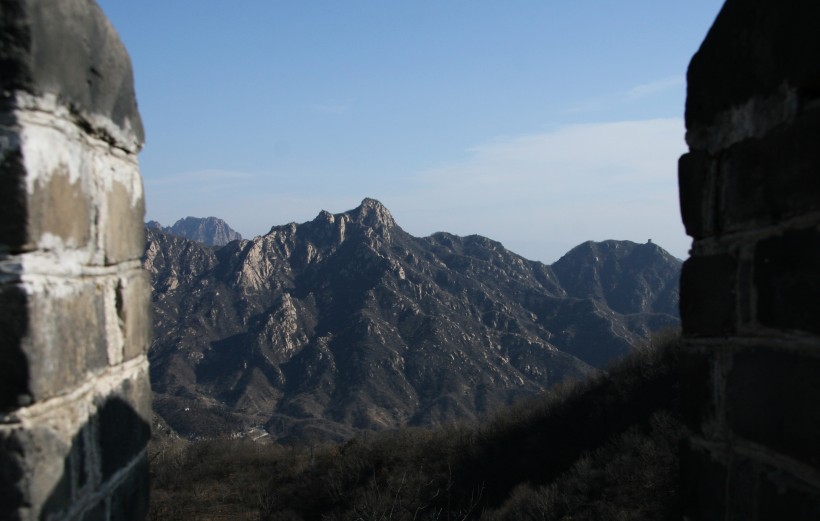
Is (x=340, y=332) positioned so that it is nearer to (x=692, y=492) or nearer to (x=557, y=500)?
(x=557, y=500)

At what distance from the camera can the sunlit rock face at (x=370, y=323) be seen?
54719 millimetres

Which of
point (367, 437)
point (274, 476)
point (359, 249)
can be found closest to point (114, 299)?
point (274, 476)

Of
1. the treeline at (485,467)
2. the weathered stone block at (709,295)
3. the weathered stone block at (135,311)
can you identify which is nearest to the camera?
the weathered stone block at (709,295)

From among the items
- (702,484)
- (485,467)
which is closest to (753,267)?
(702,484)

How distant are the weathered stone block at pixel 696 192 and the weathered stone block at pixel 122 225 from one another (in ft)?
5.62

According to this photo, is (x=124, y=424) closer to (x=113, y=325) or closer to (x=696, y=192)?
(x=113, y=325)

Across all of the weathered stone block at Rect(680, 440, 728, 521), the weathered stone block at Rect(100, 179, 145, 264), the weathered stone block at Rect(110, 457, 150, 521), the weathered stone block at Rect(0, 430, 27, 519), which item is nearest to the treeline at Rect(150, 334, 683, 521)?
the weathered stone block at Rect(680, 440, 728, 521)

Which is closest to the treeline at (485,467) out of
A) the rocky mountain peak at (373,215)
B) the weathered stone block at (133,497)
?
the weathered stone block at (133,497)

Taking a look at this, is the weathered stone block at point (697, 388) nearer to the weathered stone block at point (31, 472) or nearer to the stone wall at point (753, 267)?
the stone wall at point (753, 267)

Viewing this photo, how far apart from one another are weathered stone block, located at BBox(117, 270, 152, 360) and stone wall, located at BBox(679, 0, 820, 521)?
174cm

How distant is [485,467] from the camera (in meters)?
19.2

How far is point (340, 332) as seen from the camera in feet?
214

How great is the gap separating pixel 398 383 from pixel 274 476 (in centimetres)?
3900

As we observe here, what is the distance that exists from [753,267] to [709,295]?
243 mm
